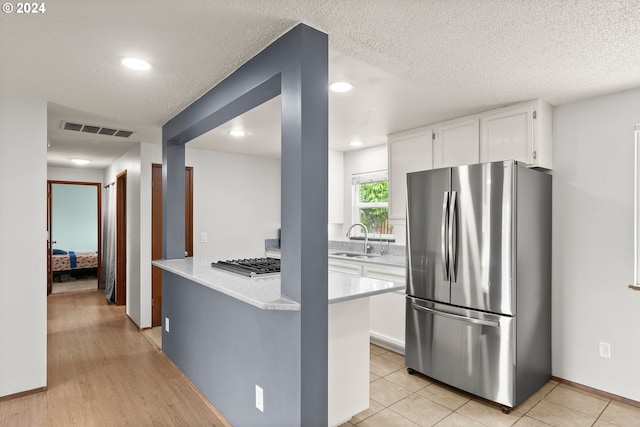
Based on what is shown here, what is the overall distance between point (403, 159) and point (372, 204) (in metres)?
1.13

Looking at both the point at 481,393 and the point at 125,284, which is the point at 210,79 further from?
the point at 125,284

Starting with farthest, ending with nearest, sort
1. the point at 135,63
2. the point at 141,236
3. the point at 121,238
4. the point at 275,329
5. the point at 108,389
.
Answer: the point at 121,238
the point at 141,236
the point at 108,389
the point at 135,63
the point at 275,329

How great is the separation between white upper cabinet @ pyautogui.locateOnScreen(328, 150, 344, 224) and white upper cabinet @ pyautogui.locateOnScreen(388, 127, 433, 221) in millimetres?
1216

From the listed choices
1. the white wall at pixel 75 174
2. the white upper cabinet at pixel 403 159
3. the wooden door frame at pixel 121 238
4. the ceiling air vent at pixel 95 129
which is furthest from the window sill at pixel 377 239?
the white wall at pixel 75 174

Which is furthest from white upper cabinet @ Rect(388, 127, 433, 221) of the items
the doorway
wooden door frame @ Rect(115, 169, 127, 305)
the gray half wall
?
wooden door frame @ Rect(115, 169, 127, 305)

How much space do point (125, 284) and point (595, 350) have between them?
5747 millimetres

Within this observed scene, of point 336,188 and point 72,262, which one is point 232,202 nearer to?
point 336,188

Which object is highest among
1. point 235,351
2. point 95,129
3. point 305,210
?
point 95,129

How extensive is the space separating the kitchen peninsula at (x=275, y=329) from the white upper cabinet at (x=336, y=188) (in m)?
2.50

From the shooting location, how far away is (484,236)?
2.59 m

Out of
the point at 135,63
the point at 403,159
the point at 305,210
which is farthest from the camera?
the point at 403,159

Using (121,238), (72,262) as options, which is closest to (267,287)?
(121,238)

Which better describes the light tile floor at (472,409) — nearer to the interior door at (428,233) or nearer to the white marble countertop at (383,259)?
the interior door at (428,233)

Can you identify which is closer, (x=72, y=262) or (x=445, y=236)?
(x=445, y=236)
